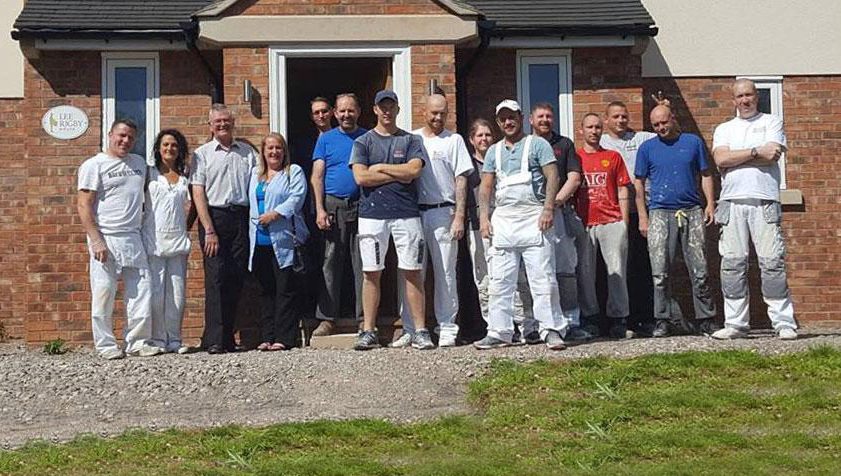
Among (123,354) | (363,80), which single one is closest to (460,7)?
(363,80)

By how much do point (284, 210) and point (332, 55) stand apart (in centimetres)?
231

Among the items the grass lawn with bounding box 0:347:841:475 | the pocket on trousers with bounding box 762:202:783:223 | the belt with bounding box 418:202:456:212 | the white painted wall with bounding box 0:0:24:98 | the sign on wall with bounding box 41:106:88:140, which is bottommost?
the grass lawn with bounding box 0:347:841:475

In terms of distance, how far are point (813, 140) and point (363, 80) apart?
5.35 metres

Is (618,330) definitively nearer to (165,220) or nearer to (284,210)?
(284,210)

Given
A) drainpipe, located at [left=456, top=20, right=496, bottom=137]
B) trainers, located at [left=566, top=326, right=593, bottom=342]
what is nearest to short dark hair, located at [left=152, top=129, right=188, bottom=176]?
drainpipe, located at [left=456, top=20, right=496, bottom=137]

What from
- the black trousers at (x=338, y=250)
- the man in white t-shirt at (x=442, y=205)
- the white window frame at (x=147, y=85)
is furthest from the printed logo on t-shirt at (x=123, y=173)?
the man in white t-shirt at (x=442, y=205)

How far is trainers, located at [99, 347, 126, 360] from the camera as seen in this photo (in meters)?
10.9

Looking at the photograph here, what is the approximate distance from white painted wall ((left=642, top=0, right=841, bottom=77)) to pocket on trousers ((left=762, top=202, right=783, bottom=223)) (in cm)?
402

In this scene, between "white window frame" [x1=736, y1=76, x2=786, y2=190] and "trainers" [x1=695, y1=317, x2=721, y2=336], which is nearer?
"trainers" [x1=695, y1=317, x2=721, y2=336]

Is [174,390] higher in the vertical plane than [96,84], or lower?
lower

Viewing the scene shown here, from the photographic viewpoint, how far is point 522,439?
25.3 ft

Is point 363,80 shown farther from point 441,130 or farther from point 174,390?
point 174,390

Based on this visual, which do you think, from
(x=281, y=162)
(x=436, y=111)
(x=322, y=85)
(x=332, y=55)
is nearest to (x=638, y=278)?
(x=436, y=111)

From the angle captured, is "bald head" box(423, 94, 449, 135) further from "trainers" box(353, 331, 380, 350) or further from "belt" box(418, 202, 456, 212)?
"trainers" box(353, 331, 380, 350)
